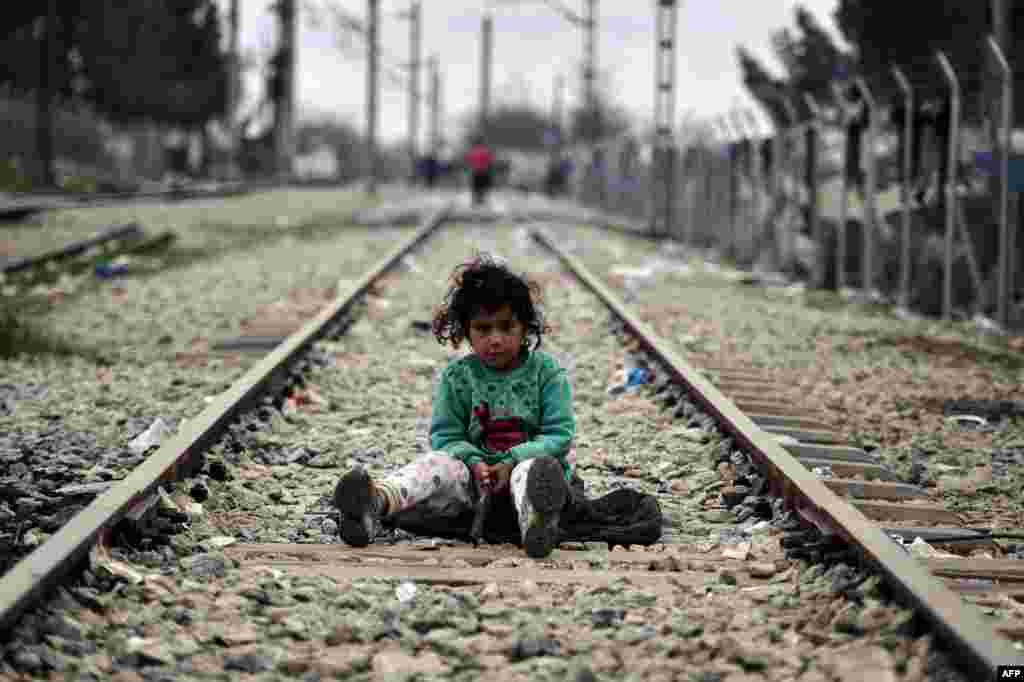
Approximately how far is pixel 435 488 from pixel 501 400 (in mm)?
409

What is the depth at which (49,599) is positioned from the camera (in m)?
3.84

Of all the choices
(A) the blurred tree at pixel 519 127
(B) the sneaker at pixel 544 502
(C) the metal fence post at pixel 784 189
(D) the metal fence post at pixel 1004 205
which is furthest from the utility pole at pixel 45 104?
(A) the blurred tree at pixel 519 127

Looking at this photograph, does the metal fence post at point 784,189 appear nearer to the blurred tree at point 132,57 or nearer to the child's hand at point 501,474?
the child's hand at point 501,474

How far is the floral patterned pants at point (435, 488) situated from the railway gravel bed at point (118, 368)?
1021 mm

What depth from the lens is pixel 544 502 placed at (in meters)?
4.64

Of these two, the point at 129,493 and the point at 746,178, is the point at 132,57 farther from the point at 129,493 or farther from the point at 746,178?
the point at 129,493

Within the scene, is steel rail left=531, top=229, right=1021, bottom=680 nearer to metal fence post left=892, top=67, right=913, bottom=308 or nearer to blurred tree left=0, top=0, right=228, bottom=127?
metal fence post left=892, top=67, right=913, bottom=308

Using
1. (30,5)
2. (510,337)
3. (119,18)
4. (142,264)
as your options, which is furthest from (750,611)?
(119,18)

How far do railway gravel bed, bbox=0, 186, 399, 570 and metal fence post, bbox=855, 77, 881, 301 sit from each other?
5058mm

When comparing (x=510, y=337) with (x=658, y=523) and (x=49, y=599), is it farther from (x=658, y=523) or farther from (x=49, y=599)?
(x=49, y=599)

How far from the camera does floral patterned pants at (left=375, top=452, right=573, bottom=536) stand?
16.0 ft

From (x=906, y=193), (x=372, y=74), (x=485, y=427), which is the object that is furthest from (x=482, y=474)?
(x=372, y=74)

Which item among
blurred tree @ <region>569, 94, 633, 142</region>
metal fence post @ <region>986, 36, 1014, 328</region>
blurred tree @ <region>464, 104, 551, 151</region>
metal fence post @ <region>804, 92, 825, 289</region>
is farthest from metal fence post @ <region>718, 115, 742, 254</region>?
blurred tree @ <region>464, 104, 551, 151</region>

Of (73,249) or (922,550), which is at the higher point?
(73,249)
